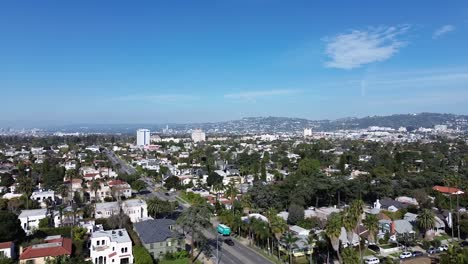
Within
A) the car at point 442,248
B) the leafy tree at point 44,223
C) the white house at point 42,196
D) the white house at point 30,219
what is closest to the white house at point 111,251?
the leafy tree at point 44,223

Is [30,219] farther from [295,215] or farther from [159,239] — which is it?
[295,215]

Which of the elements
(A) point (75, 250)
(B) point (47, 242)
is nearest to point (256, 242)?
(A) point (75, 250)

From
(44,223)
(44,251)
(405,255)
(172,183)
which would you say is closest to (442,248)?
(405,255)

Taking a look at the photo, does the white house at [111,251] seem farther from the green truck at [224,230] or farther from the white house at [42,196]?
the white house at [42,196]

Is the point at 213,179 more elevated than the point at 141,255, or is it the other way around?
the point at 141,255

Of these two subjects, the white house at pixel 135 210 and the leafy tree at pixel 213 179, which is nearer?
the white house at pixel 135 210
